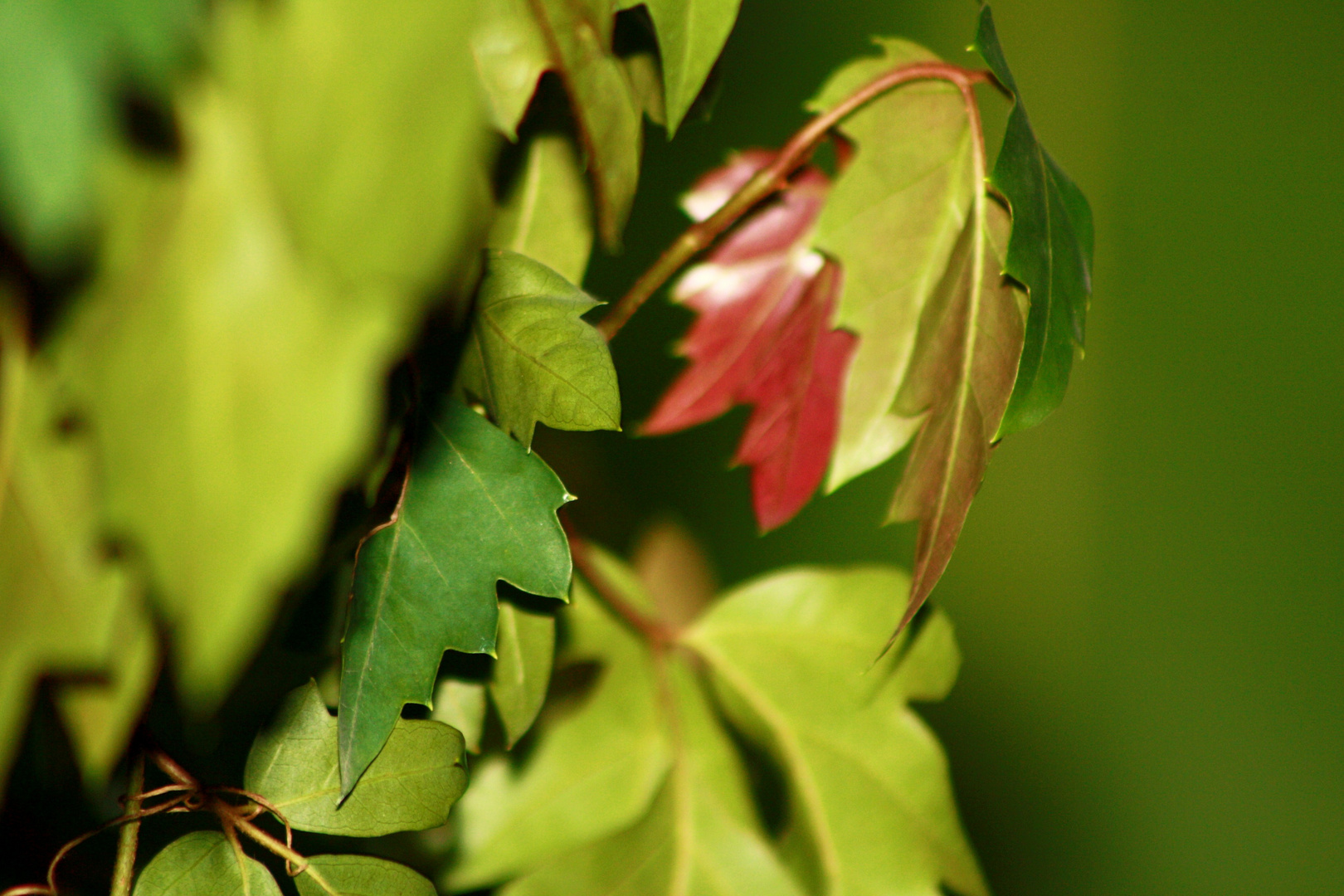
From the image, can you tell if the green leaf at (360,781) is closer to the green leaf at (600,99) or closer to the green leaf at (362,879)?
the green leaf at (362,879)

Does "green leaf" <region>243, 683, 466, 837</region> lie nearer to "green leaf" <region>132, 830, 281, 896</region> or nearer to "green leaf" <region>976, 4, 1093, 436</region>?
"green leaf" <region>132, 830, 281, 896</region>

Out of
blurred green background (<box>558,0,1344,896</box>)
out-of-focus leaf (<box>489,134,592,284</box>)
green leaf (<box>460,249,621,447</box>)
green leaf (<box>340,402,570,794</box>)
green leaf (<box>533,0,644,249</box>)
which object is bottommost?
blurred green background (<box>558,0,1344,896</box>)

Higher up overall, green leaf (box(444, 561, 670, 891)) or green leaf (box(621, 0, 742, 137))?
green leaf (box(621, 0, 742, 137))

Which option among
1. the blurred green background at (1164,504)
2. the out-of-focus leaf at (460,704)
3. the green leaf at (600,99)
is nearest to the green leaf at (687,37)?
the green leaf at (600,99)

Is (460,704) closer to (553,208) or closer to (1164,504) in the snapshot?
(553,208)

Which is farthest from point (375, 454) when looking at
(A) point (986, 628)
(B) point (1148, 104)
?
(B) point (1148, 104)

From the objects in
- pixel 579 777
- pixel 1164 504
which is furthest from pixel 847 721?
pixel 1164 504

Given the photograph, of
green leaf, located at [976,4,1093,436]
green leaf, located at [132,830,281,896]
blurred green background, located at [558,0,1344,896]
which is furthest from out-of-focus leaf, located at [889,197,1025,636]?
blurred green background, located at [558,0,1344,896]
